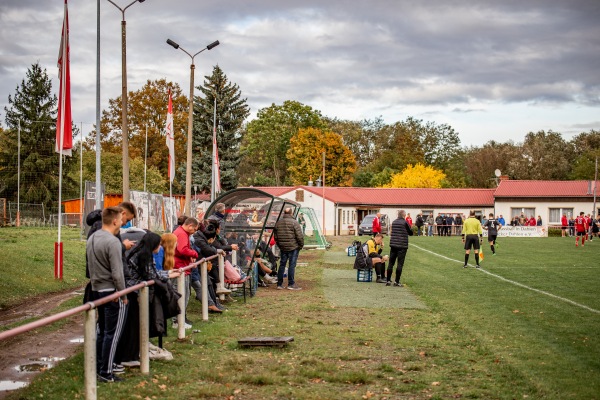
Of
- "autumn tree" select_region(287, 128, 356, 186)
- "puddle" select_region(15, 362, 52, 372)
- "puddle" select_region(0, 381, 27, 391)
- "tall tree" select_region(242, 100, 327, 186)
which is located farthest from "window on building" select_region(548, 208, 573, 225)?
"puddle" select_region(0, 381, 27, 391)

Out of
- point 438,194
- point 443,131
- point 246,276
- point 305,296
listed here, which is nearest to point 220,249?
point 246,276

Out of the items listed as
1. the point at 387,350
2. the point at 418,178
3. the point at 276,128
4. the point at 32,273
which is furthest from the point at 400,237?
the point at 276,128

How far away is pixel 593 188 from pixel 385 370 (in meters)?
68.5

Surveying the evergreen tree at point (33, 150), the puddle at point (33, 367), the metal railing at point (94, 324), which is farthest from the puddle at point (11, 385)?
the evergreen tree at point (33, 150)

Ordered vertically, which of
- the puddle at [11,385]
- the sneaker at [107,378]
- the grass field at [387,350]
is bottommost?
the grass field at [387,350]

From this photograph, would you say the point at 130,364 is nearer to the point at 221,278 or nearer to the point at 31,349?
the point at 31,349

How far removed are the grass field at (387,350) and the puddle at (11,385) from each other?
0.25 m

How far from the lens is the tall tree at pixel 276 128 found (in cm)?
9700

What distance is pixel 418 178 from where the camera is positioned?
310ft

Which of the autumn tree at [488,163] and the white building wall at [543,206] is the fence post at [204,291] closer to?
the white building wall at [543,206]

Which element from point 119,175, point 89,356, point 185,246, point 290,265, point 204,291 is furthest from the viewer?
point 119,175

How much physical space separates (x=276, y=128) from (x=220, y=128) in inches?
1061

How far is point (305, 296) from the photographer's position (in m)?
17.4

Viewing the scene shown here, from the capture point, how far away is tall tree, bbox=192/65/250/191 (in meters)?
70.2
